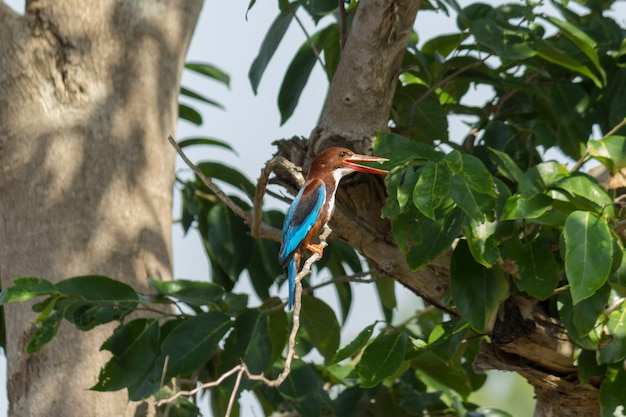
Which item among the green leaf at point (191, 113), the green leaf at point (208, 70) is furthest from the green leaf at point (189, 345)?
the green leaf at point (208, 70)

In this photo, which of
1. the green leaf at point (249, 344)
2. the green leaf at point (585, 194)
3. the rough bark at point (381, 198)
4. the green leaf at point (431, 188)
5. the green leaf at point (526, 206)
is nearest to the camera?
the green leaf at point (431, 188)

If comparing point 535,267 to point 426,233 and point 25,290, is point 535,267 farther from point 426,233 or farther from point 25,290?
point 25,290

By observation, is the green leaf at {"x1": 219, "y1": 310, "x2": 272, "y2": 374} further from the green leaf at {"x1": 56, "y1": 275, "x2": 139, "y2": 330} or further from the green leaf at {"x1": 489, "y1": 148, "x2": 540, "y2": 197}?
the green leaf at {"x1": 489, "y1": 148, "x2": 540, "y2": 197}

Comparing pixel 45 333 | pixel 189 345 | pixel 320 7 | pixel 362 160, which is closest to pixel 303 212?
pixel 362 160

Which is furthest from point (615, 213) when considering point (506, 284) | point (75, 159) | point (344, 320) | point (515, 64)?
point (75, 159)

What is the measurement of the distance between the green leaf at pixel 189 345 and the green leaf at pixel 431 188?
36.9 inches

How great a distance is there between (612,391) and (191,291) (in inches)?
50.3

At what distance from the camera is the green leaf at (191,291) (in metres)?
2.98

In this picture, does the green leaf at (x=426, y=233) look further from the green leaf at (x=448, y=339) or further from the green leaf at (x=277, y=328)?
the green leaf at (x=277, y=328)

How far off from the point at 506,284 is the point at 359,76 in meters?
0.73

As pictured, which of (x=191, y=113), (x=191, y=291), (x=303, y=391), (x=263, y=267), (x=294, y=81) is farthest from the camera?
(x=191, y=113)

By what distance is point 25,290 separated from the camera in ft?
8.74

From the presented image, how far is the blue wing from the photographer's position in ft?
8.42

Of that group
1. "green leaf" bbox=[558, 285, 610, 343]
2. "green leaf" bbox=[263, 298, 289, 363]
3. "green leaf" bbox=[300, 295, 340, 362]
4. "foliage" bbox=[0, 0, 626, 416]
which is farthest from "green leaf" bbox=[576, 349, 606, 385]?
"green leaf" bbox=[263, 298, 289, 363]
